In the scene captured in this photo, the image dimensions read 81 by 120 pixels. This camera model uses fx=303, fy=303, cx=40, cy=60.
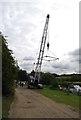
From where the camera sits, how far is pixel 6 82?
30547mm

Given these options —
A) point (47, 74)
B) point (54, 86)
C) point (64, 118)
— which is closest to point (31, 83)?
point (54, 86)

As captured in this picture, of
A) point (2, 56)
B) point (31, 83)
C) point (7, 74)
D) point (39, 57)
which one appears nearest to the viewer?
point (2, 56)

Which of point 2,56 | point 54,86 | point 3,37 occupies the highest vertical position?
point 3,37

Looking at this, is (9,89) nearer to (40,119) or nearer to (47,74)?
(40,119)

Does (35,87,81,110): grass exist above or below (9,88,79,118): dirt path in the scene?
below

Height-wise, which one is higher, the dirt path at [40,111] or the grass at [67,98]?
the dirt path at [40,111]

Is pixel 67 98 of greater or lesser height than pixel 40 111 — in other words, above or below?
below

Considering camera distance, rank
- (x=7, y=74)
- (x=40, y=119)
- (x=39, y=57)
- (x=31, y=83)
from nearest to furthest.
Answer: (x=40, y=119) < (x=7, y=74) < (x=31, y=83) < (x=39, y=57)

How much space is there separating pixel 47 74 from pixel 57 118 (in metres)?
83.0

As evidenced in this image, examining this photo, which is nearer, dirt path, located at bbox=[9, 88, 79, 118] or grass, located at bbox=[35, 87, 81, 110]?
dirt path, located at bbox=[9, 88, 79, 118]

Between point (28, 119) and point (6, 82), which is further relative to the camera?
point (6, 82)

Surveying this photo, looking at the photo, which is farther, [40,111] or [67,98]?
[67,98]

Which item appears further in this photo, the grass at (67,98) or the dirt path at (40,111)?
the grass at (67,98)

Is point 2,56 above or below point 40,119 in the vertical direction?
above
